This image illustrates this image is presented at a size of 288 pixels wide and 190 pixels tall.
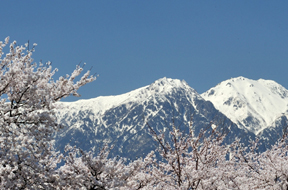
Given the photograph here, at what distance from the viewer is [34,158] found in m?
12.5

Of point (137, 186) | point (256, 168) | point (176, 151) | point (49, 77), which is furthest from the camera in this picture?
point (256, 168)

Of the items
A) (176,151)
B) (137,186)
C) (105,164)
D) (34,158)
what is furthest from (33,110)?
(137,186)

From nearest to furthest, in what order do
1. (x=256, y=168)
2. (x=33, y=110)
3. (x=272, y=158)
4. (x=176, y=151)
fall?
(x=33, y=110) → (x=176, y=151) → (x=272, y=158) → (x=256, y=168)

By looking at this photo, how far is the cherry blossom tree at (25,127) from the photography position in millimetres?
12023

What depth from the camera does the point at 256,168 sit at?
86.8 feet

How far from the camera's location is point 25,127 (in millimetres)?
12703

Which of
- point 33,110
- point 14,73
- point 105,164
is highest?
point 14,73

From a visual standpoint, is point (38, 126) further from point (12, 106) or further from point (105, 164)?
point (105, 164)

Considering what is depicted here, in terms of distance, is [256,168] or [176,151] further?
[256,168]

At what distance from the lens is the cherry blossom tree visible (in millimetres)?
12023

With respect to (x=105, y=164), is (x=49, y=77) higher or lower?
higher

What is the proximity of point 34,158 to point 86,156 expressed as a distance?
205 centimetres

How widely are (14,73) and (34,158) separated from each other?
3.48m

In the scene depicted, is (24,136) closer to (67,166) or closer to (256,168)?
(67,166)
